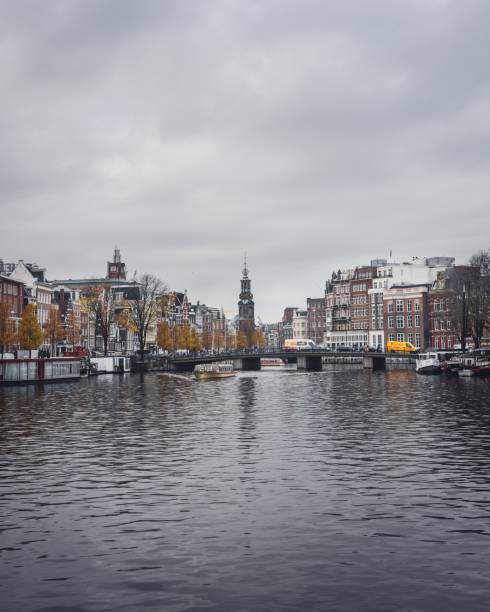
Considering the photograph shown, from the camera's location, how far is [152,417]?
2104 inches

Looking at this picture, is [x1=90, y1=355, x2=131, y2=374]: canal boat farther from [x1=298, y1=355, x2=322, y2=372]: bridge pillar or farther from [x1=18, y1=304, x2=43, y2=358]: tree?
[x1=298, y1=355, x2=322, y2=372]: bridge pillar

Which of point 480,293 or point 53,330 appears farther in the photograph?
point 53,330

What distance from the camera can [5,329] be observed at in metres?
113

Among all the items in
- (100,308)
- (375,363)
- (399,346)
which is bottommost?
(375,363)

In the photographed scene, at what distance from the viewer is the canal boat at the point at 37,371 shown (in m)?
99.0

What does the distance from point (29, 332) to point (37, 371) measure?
649 inches

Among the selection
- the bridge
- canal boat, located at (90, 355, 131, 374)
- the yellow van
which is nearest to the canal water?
canal boat, located at (90, 355, 131, 374)

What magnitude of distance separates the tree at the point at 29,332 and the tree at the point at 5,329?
5.33 ft

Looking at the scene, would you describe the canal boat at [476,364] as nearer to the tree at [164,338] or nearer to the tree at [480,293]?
the tree at [480,293]

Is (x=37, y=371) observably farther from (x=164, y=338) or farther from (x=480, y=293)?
(x=164, y=338)

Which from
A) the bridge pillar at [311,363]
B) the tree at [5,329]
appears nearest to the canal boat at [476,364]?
the bridge pillar at [311,363]

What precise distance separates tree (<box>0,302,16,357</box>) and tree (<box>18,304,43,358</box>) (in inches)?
64.0

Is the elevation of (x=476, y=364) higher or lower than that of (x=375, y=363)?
higher

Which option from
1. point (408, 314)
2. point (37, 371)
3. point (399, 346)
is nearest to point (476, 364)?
point (37, 371)
